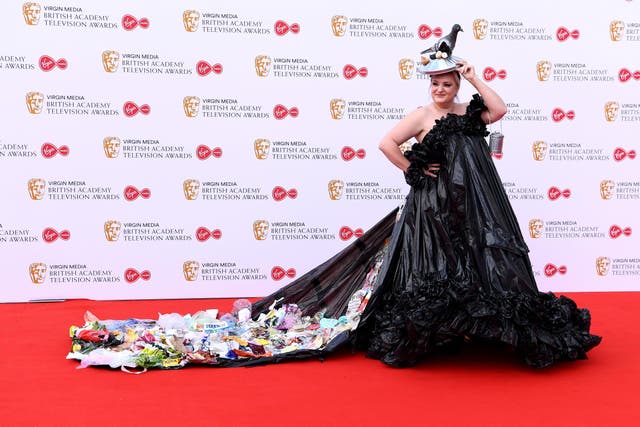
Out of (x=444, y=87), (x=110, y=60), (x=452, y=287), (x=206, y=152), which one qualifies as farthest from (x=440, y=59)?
(x=110, y=60)

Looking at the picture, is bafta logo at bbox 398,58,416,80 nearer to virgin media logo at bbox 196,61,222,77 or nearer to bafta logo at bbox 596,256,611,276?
virgin media logo at bbox 196,61,222,77

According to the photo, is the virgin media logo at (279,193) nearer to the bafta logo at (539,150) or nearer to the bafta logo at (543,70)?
the bafta logo at (539,150)

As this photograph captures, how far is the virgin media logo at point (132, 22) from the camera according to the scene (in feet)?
17.8

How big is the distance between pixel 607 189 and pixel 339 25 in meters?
2.76

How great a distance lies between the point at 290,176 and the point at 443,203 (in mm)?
2087

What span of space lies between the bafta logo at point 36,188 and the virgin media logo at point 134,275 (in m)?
0.92

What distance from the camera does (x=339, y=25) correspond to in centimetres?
561

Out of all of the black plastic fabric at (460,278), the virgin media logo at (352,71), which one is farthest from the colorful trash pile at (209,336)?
the virgin media logo at (352,71)

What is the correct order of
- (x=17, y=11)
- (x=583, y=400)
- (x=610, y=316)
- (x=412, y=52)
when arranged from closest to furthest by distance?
(x=583, y=400)
(x=610, y=316)
(x=17, y=11)
(x=412, y=52)

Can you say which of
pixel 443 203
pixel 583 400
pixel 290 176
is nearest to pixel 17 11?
pixel 290 176

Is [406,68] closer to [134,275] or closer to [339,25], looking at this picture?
[339,25]

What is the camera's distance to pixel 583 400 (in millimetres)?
3217

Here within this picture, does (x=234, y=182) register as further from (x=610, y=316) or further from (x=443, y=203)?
(x=610, y=316)

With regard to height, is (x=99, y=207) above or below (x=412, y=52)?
below
